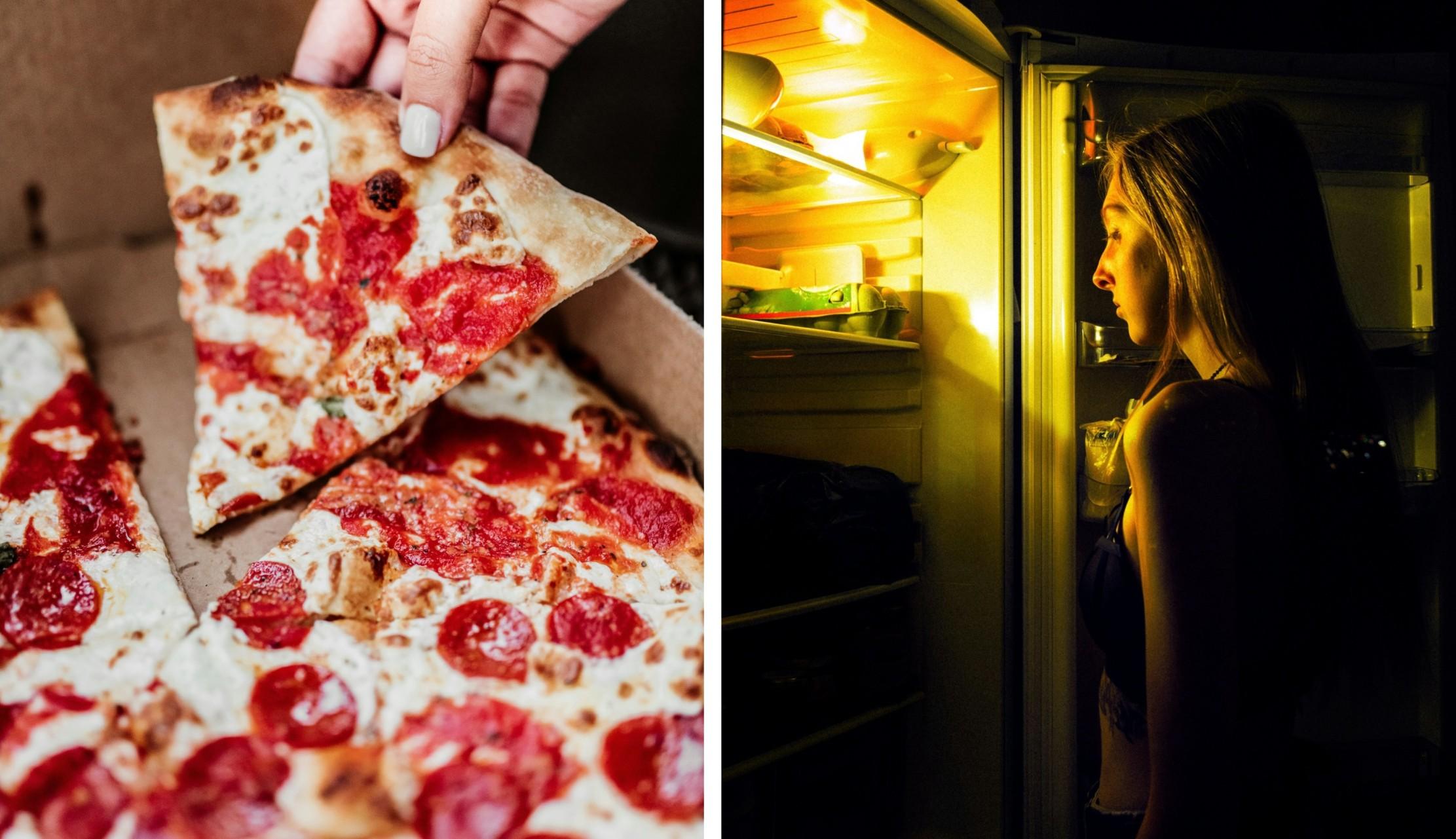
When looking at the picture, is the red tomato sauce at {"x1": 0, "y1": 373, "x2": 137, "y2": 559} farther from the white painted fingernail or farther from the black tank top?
the black tank top

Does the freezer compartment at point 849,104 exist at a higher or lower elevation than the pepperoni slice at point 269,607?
higher

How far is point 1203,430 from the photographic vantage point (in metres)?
1.25

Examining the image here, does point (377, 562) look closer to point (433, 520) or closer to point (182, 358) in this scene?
point (433, 520)

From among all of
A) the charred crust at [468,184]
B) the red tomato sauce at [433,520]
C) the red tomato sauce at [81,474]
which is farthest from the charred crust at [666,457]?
the red tomato sauce at [81,474]

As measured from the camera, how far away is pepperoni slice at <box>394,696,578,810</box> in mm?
1350

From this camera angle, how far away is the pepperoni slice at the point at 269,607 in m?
1.40

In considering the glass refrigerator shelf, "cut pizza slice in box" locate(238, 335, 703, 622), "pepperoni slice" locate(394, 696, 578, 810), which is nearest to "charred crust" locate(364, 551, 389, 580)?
"cut pizza slice in box" locate(238, 335, 703, 622)

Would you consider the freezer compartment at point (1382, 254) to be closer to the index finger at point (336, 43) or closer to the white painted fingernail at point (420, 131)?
the white painted fingernail at point (420, 131)

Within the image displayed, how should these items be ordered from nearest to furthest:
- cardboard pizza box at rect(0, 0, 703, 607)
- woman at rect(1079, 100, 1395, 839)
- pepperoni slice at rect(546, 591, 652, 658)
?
woman at rect(1079, 100, 1395, 839) → pepperoni slice at rect(546, 591, 652, 658) → cardboard pizza box at rect(0, 0, 703, 607)

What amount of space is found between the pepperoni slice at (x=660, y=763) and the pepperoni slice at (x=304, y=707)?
0.44 m

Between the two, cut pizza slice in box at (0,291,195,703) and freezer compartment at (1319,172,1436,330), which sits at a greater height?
freezer compartment at (1319,172,1436,330)

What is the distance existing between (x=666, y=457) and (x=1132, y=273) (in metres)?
0.94

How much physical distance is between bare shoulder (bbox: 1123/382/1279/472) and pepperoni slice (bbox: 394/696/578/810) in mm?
1069

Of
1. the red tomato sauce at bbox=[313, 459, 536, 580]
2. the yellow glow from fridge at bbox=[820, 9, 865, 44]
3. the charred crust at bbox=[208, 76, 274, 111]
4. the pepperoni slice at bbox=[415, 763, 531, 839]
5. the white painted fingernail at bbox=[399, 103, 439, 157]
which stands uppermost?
the charred crust at bbox=[208, 76, 274, 111]
